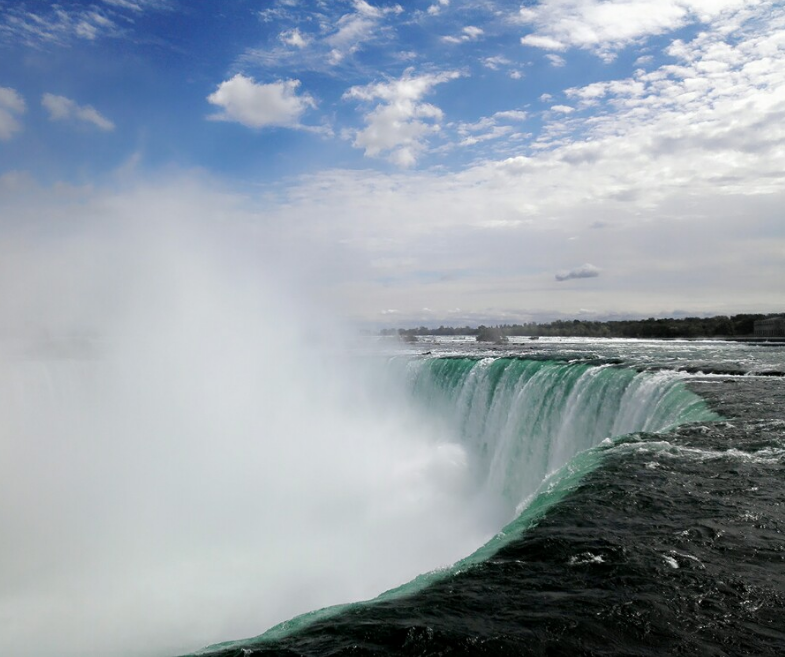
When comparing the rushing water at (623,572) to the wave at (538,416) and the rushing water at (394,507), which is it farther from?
the wave at (538,416)

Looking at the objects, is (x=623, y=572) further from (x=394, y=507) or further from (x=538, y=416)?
(x=394, y=507)

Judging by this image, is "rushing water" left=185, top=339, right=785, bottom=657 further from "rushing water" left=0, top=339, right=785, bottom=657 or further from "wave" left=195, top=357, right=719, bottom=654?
"wave" left=195, top=357, right=719, bottom=654

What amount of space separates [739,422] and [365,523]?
9.46m

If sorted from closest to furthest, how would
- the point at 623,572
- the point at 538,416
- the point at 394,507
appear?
the point at 623,572
the point at 538,416
the point at 394,507

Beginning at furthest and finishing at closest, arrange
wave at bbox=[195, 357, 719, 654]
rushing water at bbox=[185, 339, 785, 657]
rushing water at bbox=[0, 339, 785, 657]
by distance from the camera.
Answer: wave at bbox=[195, 357, 719, 654]
rushing water at bbox=[0, 339, 785, 657]
rushing water at bbox=[185, 339, 785, 657]

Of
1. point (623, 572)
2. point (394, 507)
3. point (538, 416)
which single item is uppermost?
point (623, 572)

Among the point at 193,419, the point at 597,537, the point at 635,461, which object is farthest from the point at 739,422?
the point at 193,419

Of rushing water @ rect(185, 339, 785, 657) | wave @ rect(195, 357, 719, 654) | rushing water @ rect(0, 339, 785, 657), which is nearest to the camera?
rushing water @ rect(185, 339, 785, 657)

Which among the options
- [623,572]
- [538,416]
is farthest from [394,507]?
[623,572]

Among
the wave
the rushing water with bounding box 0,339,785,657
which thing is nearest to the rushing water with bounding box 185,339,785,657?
the rushing water with bounding box 0,339,785,657

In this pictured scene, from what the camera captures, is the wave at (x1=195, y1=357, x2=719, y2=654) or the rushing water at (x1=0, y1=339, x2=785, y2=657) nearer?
the rushing water at (x1=0, y1=339, x2=785, y2=657)

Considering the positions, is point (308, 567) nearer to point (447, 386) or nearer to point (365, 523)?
point (365, 523)

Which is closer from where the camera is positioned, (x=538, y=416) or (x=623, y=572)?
(x=623, y=572)

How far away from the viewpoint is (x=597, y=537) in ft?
16.2
